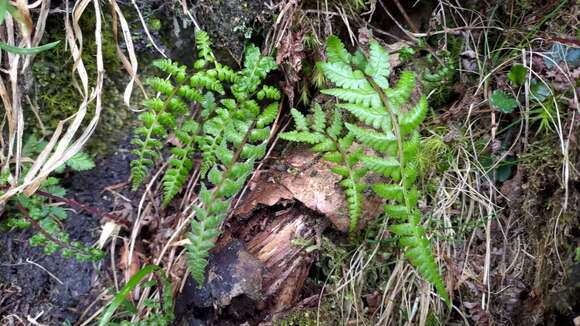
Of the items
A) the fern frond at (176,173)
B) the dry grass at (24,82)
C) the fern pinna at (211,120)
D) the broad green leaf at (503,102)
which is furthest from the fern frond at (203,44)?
the broad green leaf at (503,102)

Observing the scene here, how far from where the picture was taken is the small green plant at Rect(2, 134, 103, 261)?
7.07 ft

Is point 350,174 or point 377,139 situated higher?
point 377,139

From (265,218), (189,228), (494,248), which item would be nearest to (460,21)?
(494,248)

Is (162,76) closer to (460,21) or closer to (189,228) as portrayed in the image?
(189,228)

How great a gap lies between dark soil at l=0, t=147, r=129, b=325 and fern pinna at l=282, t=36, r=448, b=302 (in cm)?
120

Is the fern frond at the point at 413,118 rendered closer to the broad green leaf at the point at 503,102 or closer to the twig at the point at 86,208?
the broad green leaf at the point at 503,102

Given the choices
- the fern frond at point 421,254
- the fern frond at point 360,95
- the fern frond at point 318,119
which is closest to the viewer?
the fern frond at point 421,254

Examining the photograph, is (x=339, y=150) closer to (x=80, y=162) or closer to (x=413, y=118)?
(x=413, y=118)

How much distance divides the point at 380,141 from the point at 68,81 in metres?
1.56

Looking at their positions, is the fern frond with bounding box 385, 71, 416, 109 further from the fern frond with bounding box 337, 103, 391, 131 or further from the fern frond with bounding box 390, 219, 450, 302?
the fern frond with bounding box 390, 219, 450, 302

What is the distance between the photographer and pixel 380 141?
1938 millimetres

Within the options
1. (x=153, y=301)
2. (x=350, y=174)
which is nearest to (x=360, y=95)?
(x=350, y=174)

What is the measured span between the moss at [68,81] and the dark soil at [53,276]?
0.33 meters

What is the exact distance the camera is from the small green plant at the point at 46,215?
215 centimetres
